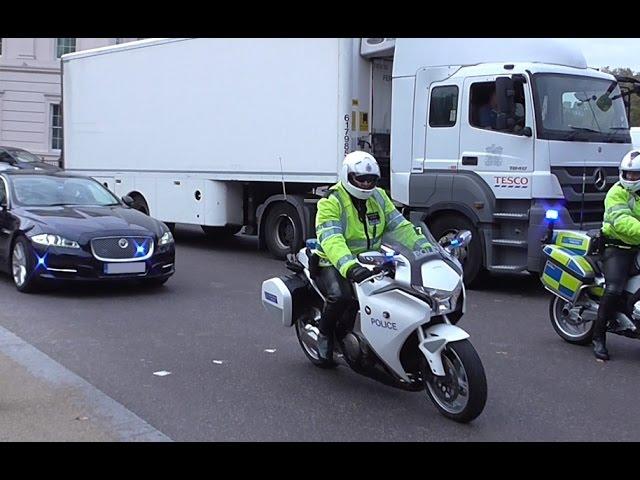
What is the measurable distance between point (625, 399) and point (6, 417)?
4123 millimetres

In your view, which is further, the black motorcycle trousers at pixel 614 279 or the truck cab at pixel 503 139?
the truck cab at pixel 503 139

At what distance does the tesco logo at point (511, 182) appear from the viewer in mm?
9195

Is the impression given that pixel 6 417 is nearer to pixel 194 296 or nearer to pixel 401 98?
pixel 194 296

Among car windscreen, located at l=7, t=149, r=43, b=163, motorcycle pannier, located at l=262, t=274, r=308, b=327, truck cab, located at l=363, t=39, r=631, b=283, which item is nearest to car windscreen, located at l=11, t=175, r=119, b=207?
truck cab, located at l=363, t=39, r=631, b=283

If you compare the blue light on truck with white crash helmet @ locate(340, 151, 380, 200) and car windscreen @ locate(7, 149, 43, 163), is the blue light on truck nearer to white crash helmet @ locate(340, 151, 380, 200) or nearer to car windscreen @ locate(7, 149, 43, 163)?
white crash helmet @ locate(340, 151, 380, 200)

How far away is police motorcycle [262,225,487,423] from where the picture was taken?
4598 mm

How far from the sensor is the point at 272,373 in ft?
19.1

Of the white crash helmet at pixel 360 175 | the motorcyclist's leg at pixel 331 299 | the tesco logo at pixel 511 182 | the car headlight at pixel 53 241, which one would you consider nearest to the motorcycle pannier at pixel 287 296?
the motorcyclist's leg at pixel 331 299

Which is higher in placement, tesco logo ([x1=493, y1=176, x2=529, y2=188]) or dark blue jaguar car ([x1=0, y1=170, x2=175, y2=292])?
tesco logo ([x1=493, y1=176, x2=529, y2=188])

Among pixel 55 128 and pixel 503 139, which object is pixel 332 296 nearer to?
pixel 503 139

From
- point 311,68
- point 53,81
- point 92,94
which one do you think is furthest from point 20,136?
point 311,68

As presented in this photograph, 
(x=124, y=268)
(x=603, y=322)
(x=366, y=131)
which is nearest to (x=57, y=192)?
(x=124, y=268)

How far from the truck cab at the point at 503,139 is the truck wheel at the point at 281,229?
2250 mm

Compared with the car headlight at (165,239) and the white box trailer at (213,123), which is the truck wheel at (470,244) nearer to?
the white box trailer at (213,123)
